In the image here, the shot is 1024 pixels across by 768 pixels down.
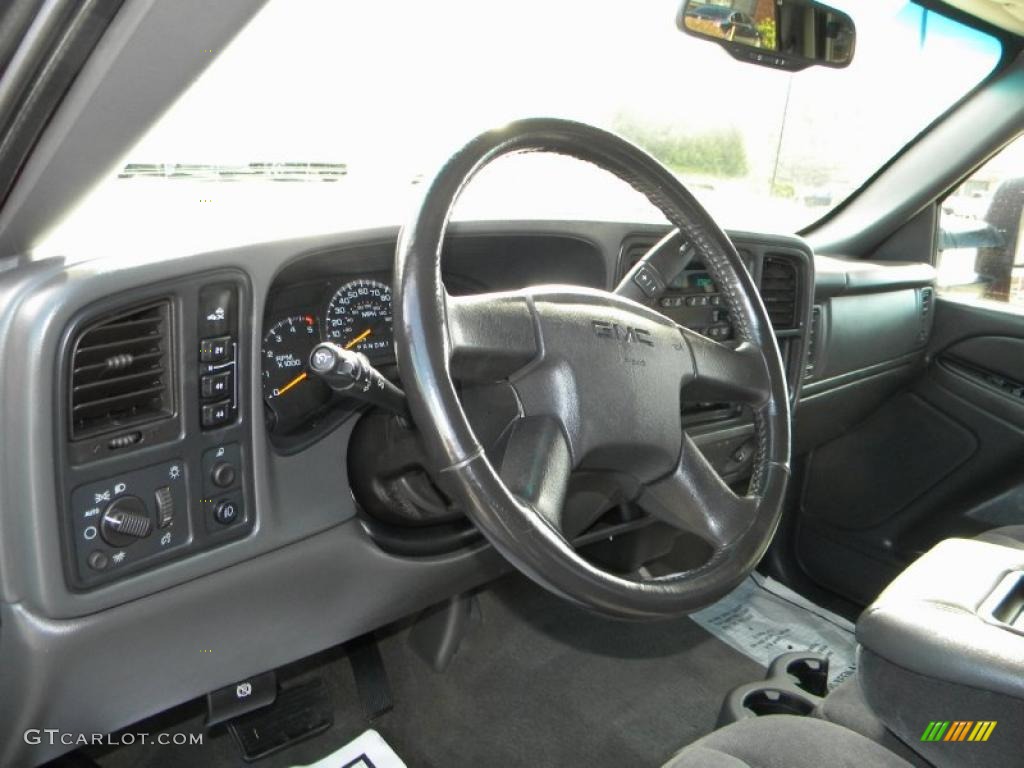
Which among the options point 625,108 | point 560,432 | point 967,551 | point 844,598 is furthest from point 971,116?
point 560,432

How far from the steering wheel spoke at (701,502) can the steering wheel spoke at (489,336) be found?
30 centimetres

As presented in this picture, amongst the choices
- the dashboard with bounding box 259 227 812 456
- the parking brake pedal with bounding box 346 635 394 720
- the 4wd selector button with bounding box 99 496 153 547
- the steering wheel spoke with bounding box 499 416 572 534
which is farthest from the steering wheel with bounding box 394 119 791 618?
the parking brake pedal with bounding box 346 635 394 720

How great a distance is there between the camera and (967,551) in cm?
149

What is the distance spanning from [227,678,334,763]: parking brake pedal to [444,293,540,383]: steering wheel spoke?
119 cm

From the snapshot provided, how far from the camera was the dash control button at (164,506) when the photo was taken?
1246mm

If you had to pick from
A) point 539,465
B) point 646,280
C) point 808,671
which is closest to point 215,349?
point 539,465

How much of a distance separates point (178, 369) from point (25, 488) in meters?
0.24

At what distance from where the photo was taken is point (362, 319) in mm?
1558

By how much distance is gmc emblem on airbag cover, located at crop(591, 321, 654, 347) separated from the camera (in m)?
1.22

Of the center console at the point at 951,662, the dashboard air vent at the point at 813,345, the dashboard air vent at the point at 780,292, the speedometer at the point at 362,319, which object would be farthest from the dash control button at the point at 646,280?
the dashboard air vent at the point at 813,345

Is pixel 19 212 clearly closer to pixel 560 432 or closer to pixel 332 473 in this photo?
pixel 332 473

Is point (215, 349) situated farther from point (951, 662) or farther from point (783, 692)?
point (783, 692)

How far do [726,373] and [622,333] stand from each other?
0.23 m

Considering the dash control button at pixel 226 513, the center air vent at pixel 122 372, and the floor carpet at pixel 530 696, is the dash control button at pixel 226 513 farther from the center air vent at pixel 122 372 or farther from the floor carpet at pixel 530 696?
the floor carpet at pixel 530 696
